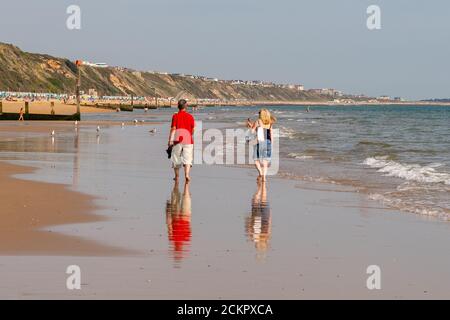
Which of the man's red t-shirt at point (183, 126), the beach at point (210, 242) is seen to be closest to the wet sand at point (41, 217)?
the beach at point (210, 242)

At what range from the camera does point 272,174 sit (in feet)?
63.6

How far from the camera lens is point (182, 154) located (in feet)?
53.7

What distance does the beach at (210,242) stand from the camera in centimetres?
692

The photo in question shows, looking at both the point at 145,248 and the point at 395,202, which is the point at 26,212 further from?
the point at 395,202

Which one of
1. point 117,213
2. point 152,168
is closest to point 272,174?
point 152,168

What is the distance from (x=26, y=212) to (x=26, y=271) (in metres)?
4.20

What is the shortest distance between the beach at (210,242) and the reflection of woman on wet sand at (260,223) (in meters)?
0.02

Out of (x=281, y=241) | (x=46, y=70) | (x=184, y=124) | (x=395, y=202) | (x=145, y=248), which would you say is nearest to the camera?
(x=145, y=248)

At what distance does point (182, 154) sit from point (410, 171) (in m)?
7.04

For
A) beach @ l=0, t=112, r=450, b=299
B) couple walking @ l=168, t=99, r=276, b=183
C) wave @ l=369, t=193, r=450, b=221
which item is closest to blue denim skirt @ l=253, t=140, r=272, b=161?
couple walking @ l=168, t=99, r=276, b=183

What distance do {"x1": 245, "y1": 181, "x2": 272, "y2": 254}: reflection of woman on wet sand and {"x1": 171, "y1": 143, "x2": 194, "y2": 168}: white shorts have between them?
90.5 inches

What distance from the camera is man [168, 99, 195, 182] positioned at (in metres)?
Answer: 16.1

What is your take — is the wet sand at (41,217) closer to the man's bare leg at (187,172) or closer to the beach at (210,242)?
the beach at (210,242)
